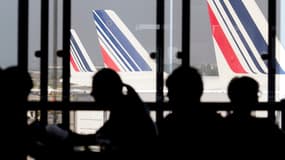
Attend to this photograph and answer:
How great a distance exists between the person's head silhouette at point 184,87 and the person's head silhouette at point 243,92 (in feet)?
0.76

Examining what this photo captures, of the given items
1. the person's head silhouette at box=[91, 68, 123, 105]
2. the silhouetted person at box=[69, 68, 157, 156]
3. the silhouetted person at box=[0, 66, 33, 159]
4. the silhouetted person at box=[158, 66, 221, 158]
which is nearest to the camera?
the silhouetted person at box=[0, 66, 33, 159]

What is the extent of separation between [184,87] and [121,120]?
1.27ft

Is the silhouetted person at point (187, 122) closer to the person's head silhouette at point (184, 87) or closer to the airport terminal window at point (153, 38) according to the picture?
the person's head silhouette at point (184, 87)

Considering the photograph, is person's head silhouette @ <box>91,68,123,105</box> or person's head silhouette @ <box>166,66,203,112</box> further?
person's head silhouette @ <box>91,68,123,105</box>

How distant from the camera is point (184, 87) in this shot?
9.14 ft

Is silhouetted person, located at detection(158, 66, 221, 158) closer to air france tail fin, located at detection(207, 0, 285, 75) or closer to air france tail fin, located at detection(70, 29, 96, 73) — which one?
air france tail fin, located at detection(70, 29, 96, 73)

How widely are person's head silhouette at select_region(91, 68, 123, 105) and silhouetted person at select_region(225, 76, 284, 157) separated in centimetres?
59

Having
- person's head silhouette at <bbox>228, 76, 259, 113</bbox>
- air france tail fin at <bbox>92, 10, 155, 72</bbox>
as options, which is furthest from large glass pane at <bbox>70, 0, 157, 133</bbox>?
person's head silhouette at <bbox>228, 76, 259, 113</bbox>

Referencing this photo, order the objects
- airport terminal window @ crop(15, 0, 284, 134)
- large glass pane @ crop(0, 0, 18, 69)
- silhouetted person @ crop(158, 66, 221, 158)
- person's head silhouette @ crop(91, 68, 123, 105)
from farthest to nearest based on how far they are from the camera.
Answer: airport terminal window @ crop(15, 0, 284, 134)
large glass pane @ crop(0, 0, 18, 69)
person's head silhouette @ crop(91, 68, 123, 105)
silhouetted person @ crop(158, 66, 221, 158)

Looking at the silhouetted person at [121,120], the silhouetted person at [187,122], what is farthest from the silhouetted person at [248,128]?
the silhouetted person at [121,120]

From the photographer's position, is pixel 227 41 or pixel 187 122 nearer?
pixel 187 122

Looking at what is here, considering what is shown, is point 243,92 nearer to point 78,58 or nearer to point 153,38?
point 153,38

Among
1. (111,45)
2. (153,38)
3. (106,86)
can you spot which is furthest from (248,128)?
(111,45)

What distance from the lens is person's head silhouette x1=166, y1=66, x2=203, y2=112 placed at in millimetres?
2754
